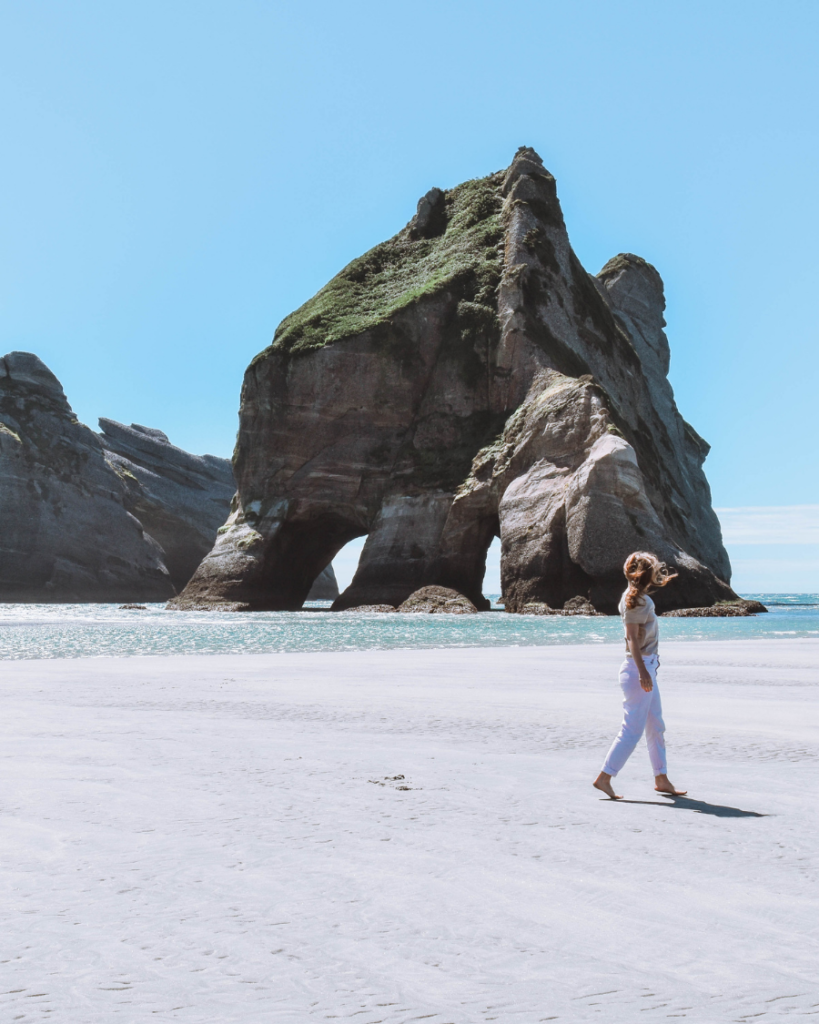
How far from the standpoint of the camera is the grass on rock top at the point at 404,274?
55969 millimetres

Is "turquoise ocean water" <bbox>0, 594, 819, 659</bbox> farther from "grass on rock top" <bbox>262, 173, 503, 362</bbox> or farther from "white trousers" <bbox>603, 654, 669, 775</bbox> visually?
"grass on rock top" <bbox>262, 173, 503, 362</bbox>

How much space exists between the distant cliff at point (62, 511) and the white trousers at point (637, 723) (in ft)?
257

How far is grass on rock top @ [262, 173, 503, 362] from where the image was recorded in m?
56.0

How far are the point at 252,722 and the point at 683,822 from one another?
4367 mm

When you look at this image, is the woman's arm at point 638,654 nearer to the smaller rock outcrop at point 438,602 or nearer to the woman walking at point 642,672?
the woman walking at point 642,672

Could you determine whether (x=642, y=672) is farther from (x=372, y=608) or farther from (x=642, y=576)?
(x=372, y=608)

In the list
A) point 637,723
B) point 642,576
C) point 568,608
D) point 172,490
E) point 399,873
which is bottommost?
point 399,873

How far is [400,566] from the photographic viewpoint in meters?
49.3

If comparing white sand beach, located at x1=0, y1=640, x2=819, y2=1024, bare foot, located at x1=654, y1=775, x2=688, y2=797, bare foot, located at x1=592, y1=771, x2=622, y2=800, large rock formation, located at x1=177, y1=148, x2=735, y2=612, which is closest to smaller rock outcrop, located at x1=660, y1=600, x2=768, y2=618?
large rock formation, located at x1=177, y1=148, x2=735, y2=612

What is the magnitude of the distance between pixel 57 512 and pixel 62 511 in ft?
1.59

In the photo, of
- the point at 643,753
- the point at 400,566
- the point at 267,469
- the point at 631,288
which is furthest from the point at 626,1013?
the point at 631,288

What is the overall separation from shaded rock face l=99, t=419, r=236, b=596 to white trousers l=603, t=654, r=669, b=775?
295ft

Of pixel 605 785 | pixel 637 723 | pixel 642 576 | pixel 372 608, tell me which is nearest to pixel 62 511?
pixel 372 608

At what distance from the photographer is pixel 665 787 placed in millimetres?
5273
